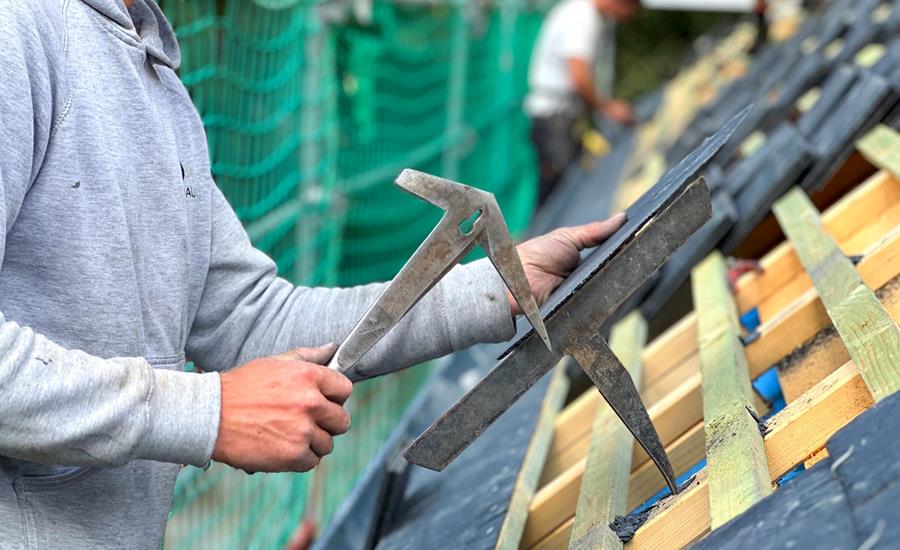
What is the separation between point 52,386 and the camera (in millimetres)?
1268

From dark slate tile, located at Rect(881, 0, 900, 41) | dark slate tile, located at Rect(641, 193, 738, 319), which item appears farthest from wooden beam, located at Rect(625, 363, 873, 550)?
dark slate tile, located at Rect(881, 0, 900, 41)

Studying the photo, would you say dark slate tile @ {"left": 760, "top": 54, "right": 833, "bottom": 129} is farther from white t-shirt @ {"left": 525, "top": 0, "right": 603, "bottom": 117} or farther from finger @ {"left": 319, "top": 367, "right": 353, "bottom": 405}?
white t-shirt @ {"left": 525, "top": 0, "right": 603, "bottom": 117}

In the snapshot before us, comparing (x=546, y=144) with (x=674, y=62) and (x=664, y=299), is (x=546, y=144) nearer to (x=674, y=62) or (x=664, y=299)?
(x=664, y=299)

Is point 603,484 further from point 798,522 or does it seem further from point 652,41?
point 652,41

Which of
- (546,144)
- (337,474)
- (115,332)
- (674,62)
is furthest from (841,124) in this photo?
(674,62)

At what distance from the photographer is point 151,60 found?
1599 mm

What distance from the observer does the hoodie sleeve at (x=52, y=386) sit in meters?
1.26

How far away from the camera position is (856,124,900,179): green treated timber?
96.7 inches

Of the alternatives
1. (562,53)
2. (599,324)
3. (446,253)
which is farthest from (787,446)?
(562,53)

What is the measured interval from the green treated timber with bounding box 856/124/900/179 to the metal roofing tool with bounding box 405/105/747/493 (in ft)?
3.52

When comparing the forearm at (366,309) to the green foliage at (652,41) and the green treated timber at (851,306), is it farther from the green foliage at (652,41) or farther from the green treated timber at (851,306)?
the green foliage at (652,41)

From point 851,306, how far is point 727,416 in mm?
275

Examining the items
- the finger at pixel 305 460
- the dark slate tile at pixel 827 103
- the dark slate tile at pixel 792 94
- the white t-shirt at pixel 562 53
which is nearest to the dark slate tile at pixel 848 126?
the dark slate tile at pixel 827 103

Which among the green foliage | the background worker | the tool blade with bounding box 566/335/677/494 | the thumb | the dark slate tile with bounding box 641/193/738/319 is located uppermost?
the tool blade with bounding box 566/335/677/494
